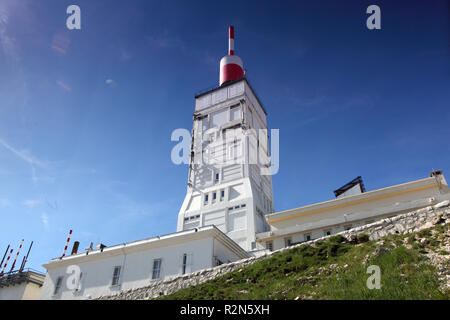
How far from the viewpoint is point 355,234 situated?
70.0ft

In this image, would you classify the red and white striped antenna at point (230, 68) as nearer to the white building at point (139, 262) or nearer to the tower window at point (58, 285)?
the white building at point (139, 262)

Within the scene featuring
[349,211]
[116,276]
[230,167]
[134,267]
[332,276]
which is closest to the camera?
[332,276]

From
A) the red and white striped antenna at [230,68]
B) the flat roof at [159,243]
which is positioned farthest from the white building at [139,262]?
the red and white striped antenna at [230,68]

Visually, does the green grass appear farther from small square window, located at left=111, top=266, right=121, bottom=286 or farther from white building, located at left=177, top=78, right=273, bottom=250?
white building, located at left=177, top=78, right=273, bottom=250

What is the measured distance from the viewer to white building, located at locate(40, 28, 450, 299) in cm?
3209

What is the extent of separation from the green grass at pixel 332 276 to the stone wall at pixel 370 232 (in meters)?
0.65

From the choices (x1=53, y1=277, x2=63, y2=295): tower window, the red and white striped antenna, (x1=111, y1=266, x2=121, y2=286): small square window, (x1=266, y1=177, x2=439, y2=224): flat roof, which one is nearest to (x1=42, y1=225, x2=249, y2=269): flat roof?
(x1=111, y1=266, x2=121, y2=286): small square window

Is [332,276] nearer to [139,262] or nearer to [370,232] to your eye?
[370,232]

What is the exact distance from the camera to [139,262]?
32625mm

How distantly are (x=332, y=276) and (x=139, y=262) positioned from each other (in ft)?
67.8

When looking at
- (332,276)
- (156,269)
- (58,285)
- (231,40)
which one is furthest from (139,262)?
(231,40)
